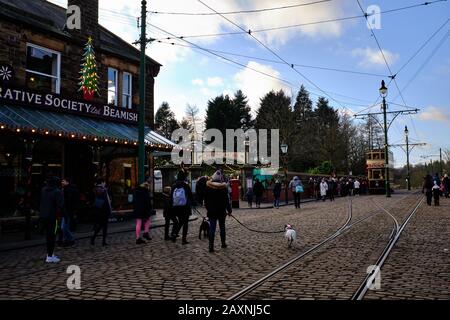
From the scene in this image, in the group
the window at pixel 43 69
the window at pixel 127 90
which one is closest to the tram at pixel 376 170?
the window at pixel 127 90

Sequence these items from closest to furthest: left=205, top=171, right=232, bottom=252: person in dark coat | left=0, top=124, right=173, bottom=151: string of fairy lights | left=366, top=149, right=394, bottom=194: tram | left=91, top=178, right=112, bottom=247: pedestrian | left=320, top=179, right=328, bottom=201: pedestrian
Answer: left=205, top=171, right=232, bottom=252: person in dark coat, left=91, top=178, right=112, bottom=247: pedestrian, left=0, top=124, right=173, bottom=151: string of fairy lights, left=320, top=179, right=328, bottom=201: pedestrian, left=366, top=149, right=394, bottom=194: tram

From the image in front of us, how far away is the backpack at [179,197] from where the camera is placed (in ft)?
36.1

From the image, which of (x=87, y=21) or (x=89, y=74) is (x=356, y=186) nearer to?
(x=89, y=74)

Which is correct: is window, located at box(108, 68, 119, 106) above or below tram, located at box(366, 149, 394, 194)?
above

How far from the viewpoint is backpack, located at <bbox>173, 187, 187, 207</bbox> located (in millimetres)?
11005

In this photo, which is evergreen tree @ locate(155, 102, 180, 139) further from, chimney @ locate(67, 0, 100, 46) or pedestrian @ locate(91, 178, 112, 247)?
pedestrian @ locate(91, 178, 112, 247)

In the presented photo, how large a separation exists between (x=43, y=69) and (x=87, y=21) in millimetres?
3385

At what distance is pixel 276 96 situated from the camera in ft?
197

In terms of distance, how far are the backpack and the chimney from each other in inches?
403

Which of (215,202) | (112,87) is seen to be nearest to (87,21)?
(112,87)

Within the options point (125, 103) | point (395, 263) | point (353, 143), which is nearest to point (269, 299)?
point (395, 263)

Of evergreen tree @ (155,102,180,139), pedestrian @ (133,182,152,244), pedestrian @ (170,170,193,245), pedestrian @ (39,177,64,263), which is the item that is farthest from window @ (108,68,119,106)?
evergreen tree @ (155,102,180,139)

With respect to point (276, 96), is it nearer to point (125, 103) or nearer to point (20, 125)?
point (125, 103)

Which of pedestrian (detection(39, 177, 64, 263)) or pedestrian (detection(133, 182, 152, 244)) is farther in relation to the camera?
Result: pedestrian (detection(133, 182, 152, 244))
